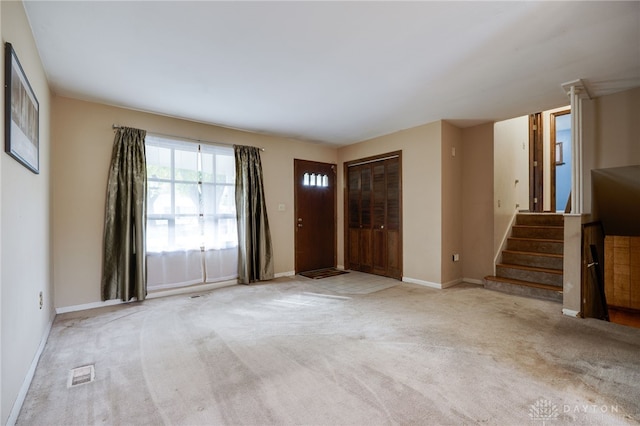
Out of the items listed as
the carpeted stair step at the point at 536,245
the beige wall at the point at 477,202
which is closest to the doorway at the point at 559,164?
the carpeted stair step at the point at 536,245

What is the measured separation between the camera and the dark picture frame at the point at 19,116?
1.61 m

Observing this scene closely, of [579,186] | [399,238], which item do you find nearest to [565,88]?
[579,186]

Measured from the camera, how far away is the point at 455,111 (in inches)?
154

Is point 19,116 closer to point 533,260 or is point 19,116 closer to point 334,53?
point 334,53

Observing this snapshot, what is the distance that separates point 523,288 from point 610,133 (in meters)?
2.12

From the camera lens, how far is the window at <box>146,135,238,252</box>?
3.91 meters

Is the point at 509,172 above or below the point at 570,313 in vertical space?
above

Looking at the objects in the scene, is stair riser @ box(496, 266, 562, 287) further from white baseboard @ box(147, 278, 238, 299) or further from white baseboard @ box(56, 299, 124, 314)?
white baseboard @ box(56, 299, 124, 314)

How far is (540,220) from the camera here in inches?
191

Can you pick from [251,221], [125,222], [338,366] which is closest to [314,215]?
[251,221]

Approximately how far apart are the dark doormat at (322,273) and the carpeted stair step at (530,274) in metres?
2.59

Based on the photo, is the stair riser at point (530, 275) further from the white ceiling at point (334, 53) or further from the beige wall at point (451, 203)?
the white ceiling at point (334, 53)

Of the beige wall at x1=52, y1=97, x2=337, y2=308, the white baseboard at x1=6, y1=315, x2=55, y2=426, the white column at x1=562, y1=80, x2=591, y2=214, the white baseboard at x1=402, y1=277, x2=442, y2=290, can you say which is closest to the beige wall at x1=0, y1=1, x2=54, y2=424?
the white baseboard at x1=6, y1=315, x2=55, y2=426

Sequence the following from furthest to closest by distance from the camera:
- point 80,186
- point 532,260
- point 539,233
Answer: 1. point 539,233
2. point 532,260
3. point 80,186
